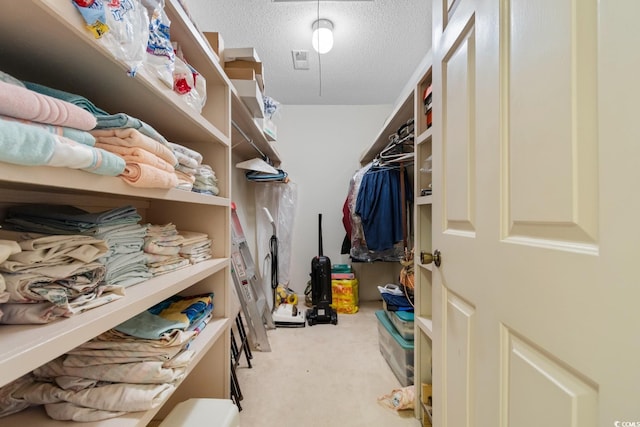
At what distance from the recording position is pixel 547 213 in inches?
17.7

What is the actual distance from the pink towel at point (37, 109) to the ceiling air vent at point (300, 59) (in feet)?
6.67

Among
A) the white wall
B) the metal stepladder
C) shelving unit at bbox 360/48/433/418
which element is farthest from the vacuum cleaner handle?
shelving unit at bbox 360/48/433/418

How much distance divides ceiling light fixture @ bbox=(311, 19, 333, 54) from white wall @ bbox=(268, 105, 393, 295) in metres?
1.22

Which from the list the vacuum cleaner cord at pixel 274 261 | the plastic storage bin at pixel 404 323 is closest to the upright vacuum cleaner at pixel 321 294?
the vacuum cleaner cord at pixel 274 261

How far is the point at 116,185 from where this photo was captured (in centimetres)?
60

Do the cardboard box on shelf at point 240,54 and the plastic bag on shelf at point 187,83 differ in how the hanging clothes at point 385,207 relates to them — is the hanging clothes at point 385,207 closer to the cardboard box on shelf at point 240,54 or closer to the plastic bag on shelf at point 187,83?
the cardboard box on shelf at point 240,54

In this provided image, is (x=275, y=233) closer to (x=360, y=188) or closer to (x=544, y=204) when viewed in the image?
(x=360, y=188)

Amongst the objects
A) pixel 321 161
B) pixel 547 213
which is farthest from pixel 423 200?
pixel 321 161

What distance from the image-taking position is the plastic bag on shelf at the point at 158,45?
71 cm

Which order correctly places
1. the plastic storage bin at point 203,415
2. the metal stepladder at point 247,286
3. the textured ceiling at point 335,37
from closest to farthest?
the plastic storage bin at point 203,415 → the textured ceiling at point 335,37 → the metal stepladder at point 247,286

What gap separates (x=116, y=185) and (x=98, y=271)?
0.22m

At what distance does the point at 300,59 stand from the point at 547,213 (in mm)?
2338

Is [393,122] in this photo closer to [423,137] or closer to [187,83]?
[423,137]

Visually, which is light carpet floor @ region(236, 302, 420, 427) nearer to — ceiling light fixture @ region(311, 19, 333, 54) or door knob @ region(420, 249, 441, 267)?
door knob @ region(420, 249, 441, 267)
